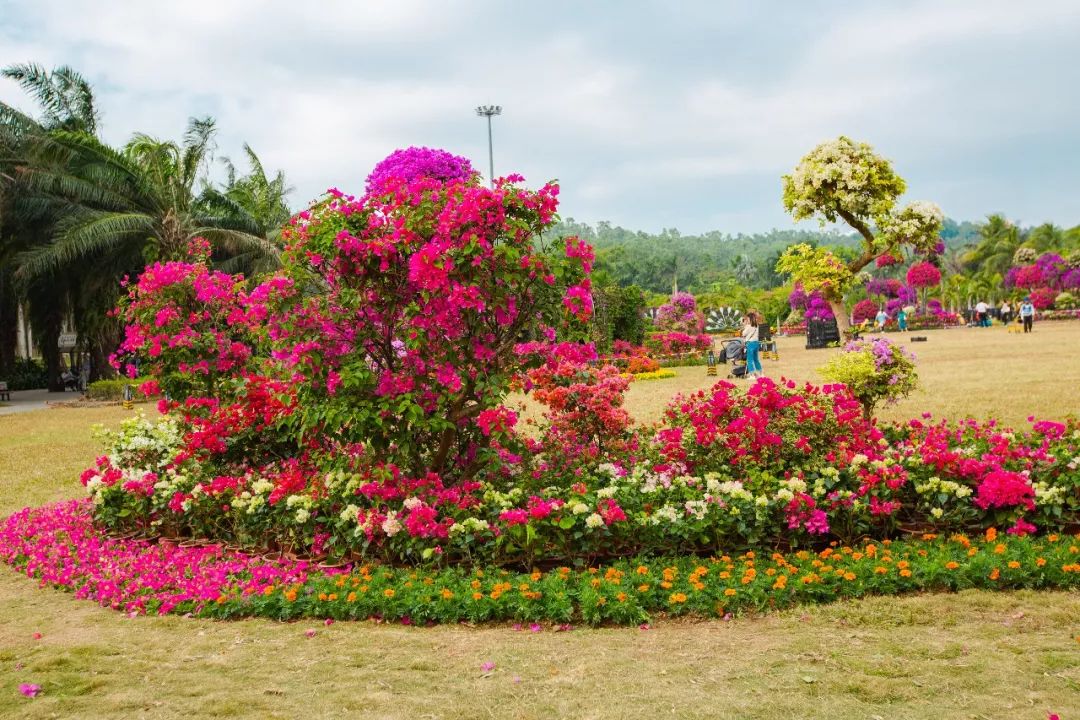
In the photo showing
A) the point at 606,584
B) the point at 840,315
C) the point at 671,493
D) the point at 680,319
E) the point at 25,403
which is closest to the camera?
the point at 606,584

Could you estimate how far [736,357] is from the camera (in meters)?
18.9

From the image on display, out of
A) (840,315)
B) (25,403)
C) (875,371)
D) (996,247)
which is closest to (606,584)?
(875,371)

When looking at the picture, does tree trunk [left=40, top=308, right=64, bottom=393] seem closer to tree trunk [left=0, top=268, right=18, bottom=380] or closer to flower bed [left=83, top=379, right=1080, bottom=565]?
tree trunk [left=0, top=268, right=18, bottom=380]

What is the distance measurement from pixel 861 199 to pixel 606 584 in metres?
15.9

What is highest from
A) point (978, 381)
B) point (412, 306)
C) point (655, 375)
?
point (412, 306)

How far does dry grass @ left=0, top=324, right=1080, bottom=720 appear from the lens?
11.2 feet

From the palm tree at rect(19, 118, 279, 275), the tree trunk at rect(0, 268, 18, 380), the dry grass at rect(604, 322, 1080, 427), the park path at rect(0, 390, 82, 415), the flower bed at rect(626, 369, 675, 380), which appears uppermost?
the palm tree at rect(19, 118, 279, 275)

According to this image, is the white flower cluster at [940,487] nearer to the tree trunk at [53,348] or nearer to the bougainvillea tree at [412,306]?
the bougainvillea tree at [412,306]

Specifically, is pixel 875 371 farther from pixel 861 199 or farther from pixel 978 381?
pixel 861 199

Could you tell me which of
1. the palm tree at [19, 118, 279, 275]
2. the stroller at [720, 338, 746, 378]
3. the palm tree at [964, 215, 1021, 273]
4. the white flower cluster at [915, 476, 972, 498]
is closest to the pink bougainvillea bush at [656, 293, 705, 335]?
the stroller at [720, 338, 746, 378]

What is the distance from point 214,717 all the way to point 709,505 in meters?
3.05

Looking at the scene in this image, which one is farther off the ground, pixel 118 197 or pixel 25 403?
pixel 118 197

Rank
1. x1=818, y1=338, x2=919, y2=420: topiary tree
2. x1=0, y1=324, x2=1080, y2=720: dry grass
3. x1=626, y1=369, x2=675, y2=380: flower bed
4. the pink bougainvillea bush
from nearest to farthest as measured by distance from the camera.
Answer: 1. x1=0, y1=324, x2=1080, y2=720: dry grass
2. x1=818, y1=338, x2=919, y2=420: topiary tree
3. x1=626, y1=369, x2=675, y2=380: flower bed
4. the pink bougainvillea bush

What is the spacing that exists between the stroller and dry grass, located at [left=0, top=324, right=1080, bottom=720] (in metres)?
12.8
